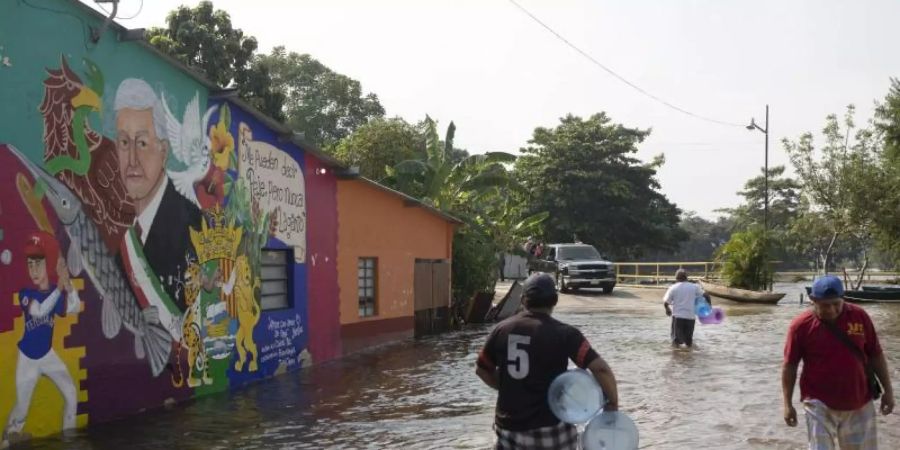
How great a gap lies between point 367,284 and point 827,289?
565 inches

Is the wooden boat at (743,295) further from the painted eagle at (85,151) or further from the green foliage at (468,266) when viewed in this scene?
the painted eagle at (85,151)

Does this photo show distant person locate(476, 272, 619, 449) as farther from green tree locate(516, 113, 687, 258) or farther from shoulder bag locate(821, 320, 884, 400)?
green tree locate(516, 113, 687, 258)

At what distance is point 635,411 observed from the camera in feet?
37.2

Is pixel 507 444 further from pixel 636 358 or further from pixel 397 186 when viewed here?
pixel 397 186

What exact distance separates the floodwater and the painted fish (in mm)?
863

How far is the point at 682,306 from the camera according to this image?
17.5 metres

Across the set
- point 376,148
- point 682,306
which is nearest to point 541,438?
point 682,306

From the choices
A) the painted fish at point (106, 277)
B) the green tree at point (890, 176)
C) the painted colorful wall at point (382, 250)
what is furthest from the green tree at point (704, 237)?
the painted fish at point (106, 277)

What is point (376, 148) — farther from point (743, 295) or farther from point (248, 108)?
point (248, 108)

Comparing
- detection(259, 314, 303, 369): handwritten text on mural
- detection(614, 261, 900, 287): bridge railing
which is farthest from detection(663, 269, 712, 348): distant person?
detection(614, 261, 900, 287): bridge railing

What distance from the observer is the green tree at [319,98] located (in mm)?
64750

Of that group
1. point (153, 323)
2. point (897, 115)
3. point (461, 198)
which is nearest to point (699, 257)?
point (897, 115)

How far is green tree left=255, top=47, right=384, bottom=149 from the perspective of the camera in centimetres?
6475

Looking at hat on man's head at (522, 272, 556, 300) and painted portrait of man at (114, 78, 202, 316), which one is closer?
hat on man's head at (522, 272, 556, 300)
